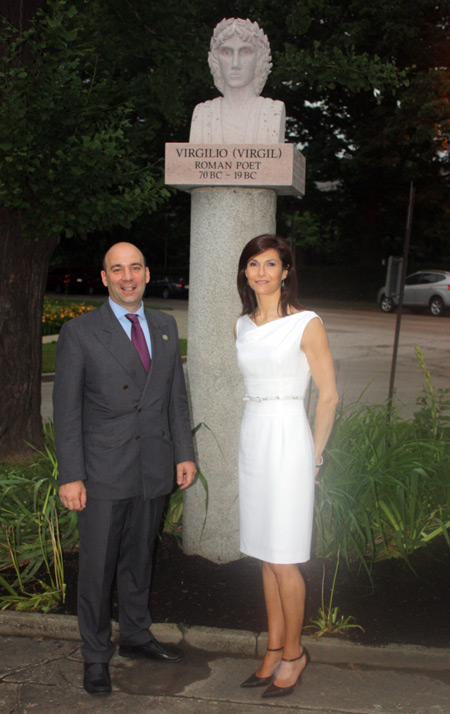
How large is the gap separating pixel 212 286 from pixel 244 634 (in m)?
1.94

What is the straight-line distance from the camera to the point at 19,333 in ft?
23.0

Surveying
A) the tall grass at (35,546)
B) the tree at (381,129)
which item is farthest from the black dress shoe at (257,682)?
the tree at (381,129)

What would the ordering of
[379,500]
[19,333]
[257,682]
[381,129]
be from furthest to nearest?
[381,129] → [19,333] → [379,500] → [257,682]

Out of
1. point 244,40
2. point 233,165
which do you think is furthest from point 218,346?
point 244,40

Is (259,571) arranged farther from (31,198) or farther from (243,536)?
Result: (31,198)

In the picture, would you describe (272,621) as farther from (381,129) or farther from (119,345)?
(381,129)

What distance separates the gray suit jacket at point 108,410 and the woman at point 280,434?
0.39 meters

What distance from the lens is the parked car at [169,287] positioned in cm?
3747

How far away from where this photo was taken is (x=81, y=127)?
20.1ft

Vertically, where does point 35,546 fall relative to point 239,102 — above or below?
below

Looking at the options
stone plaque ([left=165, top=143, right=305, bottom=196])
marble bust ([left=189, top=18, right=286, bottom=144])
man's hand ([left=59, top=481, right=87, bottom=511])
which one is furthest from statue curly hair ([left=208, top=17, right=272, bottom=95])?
man's hand ([left=59, top=481, right=87, bottom=511])

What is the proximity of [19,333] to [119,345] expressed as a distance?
382cm

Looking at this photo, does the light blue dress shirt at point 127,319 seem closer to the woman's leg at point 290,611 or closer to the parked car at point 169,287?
the woman's leg at point 290,611

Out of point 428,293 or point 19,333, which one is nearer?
point 19,333
